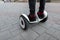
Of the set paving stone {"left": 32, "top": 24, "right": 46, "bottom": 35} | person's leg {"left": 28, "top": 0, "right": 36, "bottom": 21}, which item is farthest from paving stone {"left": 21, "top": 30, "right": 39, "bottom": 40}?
person's leg {"left": 28, "top": 0, "right": 36, "bottom": 21}

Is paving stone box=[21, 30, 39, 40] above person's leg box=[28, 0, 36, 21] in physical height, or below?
below

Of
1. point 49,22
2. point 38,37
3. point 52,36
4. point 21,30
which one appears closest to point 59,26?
point 49,22

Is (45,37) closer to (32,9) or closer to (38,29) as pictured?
(38,29)

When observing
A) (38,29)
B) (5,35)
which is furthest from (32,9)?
(5,35)

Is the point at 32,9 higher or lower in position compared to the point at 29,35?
higher

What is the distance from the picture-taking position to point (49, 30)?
1204mm

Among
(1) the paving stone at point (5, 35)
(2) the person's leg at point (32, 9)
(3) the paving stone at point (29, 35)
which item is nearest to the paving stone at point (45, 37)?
(3) the paving stone at point (29, 35)

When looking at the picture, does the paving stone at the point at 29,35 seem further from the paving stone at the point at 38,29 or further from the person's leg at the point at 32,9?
the person's leg at the point at 32,9

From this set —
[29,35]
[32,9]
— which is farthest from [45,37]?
[32,9]

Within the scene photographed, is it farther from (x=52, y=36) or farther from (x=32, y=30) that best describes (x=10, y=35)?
(x=52, y=36)

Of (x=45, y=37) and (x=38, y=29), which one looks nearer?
(x=45, y=37)

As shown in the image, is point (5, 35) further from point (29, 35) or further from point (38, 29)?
point (38, 29)

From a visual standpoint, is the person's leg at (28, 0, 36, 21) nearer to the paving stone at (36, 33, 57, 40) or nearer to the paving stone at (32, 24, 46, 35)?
the paving stone at (32, 24, 46, 35)

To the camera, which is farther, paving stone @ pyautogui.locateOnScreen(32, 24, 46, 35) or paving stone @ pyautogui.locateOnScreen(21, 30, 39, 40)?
paving stone @ pyautogui.locateOnScreen(32, 24, 46, 35)
